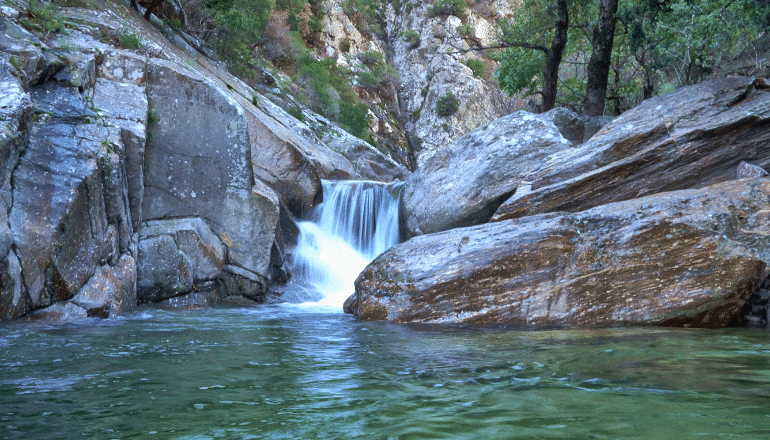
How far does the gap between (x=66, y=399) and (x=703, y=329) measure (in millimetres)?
6066

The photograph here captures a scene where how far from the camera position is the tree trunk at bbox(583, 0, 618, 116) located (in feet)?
42.3

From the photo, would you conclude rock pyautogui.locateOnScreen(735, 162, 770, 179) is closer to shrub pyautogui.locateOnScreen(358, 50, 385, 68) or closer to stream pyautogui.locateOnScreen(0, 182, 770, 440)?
stream pyautogui.locateOnScreen(0, 182, 770, 440)

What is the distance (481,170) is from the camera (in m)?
10.7

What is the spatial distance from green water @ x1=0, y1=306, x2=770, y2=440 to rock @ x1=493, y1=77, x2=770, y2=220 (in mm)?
3866

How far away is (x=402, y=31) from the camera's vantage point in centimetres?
4634

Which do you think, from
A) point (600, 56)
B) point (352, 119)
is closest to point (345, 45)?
point (352, 119)

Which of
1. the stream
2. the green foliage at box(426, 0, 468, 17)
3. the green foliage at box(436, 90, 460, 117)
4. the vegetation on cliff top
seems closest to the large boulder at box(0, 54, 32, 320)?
the stream

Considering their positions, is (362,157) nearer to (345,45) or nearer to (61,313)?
(61,313)

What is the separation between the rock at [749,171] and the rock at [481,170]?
301 centimetres

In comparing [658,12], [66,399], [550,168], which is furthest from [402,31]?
[66,399]

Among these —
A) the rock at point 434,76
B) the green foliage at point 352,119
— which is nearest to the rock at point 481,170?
the green foliage at point 352,119

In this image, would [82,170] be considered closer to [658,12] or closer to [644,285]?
[644,285]

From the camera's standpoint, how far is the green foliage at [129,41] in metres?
11.5

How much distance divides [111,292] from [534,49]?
45.3 ft
